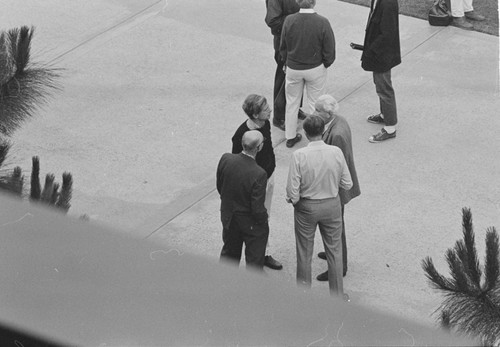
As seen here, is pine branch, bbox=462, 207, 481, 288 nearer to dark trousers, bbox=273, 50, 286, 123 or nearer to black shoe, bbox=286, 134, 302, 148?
black shoe, bbox=286, 134, 302, 148

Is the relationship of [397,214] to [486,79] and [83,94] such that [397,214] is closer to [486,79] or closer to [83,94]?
[486,79]

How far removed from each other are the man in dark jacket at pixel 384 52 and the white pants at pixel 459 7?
8.06 feet

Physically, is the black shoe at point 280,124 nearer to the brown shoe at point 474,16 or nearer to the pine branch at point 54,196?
the brown shoe at point 474,16

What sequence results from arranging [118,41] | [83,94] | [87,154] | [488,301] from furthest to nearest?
[118,41]
[83,94]
[87,154]
[488,301]

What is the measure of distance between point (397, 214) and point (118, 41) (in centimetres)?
428

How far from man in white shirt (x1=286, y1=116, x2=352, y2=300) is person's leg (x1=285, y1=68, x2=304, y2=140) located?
6.76 feet

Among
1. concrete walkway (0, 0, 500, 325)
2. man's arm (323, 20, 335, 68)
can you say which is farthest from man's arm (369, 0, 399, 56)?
concrete walkway (0, 0, 500, 325)

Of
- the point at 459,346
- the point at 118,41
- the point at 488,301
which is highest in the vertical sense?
the point at 459,346

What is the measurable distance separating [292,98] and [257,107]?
1829 mm

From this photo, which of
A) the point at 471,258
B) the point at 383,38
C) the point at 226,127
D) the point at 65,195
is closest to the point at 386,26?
the point at 383,38

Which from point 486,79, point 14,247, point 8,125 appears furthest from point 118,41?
point 14,247

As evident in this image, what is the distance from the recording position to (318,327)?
1341 millimetres

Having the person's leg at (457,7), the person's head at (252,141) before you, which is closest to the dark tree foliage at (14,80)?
the person's head at (252,141)

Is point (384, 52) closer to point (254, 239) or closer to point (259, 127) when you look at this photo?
point (259, 127)
